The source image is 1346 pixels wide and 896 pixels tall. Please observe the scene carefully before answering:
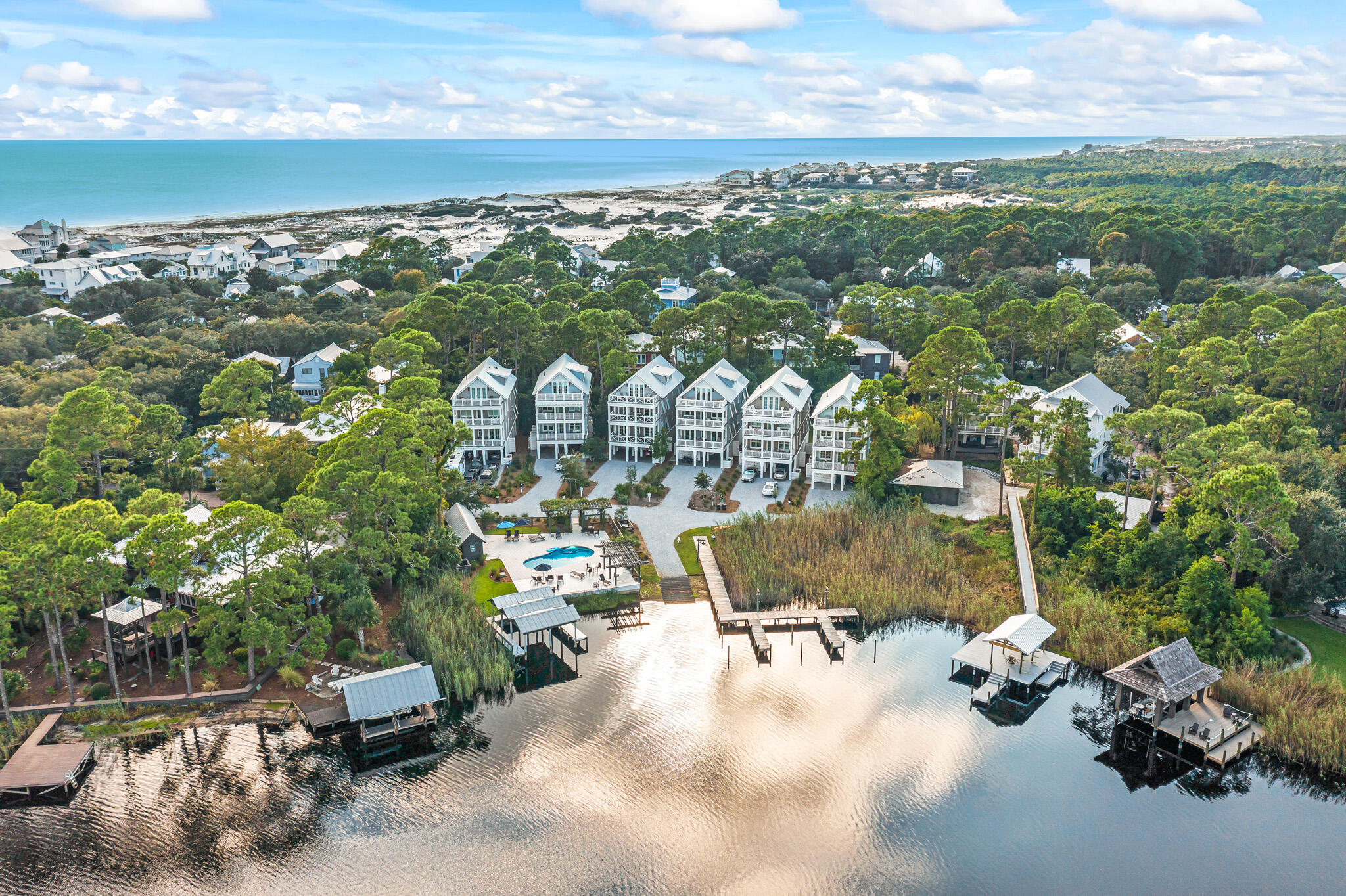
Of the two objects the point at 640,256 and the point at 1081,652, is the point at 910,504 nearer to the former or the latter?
the point at 1081,652

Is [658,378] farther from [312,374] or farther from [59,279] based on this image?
[59,279]

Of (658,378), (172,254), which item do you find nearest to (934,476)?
(658,378)

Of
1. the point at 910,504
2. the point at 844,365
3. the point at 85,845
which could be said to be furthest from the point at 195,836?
the point at 844,365

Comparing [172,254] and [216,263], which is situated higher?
[172,254]

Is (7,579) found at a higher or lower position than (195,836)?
higher

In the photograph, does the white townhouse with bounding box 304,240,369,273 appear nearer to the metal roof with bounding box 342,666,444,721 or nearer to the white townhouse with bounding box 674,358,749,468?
the white townhouse with bounding box 674,358,749,468

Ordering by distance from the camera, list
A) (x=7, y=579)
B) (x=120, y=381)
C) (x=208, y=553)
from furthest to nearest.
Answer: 1. (x=120, y=381)
2. (x=208, y=553)
3. (x=7, y=579)

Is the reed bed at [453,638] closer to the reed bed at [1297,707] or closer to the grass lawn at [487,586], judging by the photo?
the grass lawn at [487,586]

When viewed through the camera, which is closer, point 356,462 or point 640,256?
point 356,462
